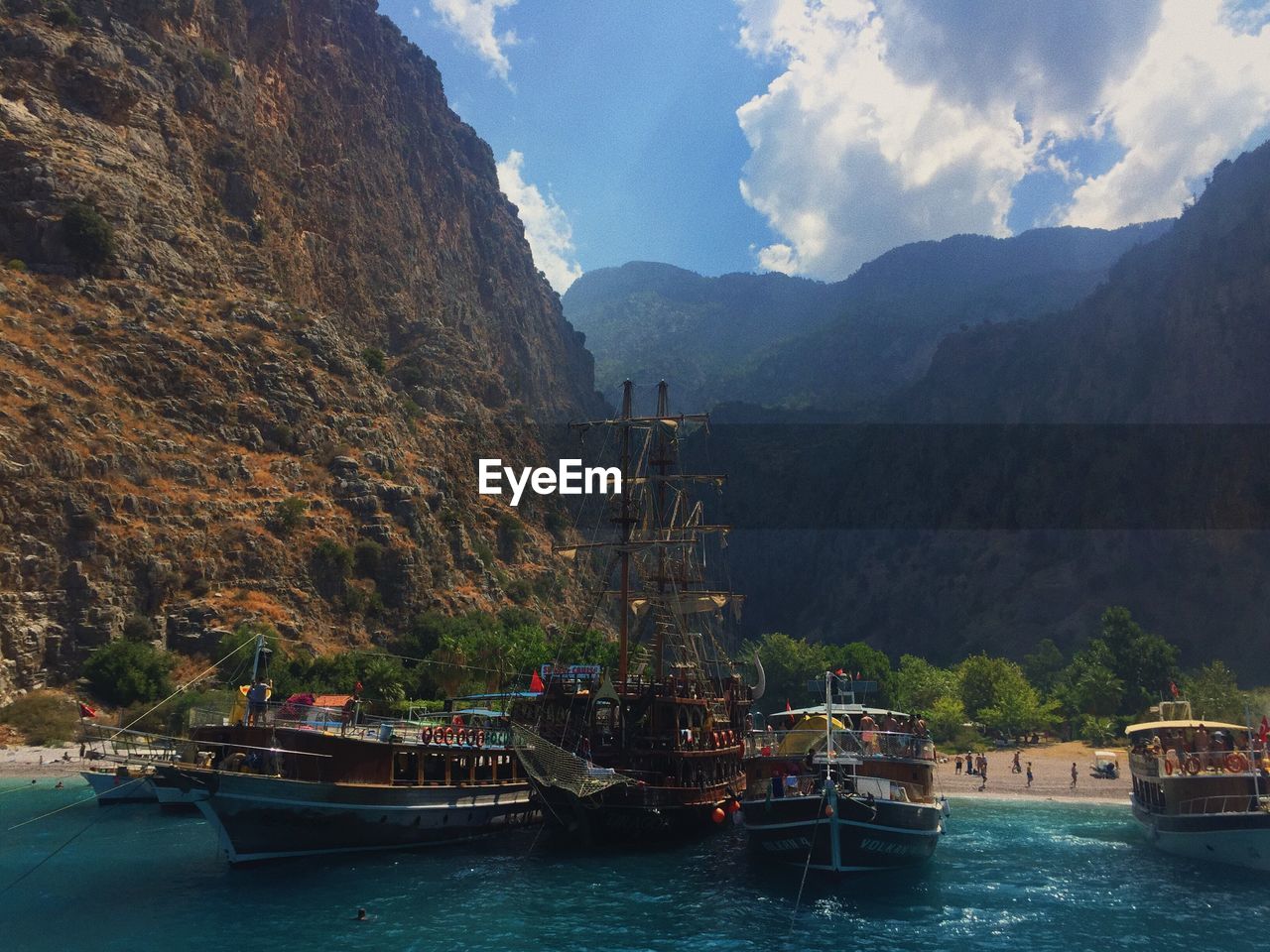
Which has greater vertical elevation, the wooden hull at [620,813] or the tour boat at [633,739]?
the tour boat at [633,739]

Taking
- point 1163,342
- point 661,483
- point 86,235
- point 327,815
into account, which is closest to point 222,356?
point 86,235

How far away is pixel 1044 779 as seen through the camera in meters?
58.3

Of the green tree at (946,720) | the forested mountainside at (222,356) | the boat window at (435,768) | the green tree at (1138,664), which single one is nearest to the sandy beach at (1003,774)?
the forested mountainside at (222,356)

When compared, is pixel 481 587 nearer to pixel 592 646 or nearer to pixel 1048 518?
pixel 592 646

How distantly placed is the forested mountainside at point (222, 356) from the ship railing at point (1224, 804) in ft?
212

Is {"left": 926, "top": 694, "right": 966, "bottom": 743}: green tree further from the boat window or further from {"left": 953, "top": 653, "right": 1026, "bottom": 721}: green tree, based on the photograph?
the boat window

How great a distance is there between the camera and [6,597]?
5791 centimetres

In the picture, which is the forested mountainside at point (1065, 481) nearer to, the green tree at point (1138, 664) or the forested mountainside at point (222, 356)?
the green tree at point (1138, 664)

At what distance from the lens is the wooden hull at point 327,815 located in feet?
92.3

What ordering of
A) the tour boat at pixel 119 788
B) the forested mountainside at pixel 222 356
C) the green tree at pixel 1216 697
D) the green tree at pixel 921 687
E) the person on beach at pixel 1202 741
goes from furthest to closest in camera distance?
the green tree at pixel 921 687, the forested mountainside at pixel 222 356, the green tree at pixel 1216 697, the tour boat at pixel 119 788, the person on beach at pixel 1202 741

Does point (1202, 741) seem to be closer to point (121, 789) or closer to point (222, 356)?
point (121, 789)

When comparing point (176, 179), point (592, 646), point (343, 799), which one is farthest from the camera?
point (176, 179)

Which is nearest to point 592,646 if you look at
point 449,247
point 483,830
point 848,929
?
point 483,830

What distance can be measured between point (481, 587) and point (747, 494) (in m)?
95.3
